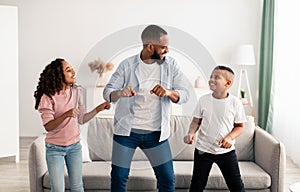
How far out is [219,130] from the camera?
2834 mm

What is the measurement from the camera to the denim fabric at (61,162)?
2875 millimetres

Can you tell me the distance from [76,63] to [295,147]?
2.83 metres

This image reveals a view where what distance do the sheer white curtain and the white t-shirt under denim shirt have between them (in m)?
3.16

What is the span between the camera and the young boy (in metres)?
2.81

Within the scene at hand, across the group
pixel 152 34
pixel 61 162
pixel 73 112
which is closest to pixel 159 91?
pixel 152 34

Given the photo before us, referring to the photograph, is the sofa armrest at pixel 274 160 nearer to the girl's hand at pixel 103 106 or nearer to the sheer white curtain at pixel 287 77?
the girl's hand at pixel 103 106

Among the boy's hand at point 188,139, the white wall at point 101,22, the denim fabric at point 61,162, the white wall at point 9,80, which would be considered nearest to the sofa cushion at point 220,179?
the denim fabric at point 61,162

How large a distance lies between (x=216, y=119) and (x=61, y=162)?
895mm

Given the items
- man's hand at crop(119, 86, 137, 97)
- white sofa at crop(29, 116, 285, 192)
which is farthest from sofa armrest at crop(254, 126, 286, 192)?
man's hand at crop(119, 86, 137, 97)

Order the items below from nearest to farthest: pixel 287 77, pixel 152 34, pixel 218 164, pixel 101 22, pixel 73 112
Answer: pixel 152 34
pixel 73 112
pixel 218 164
pixel 287 77
pixel 101 22

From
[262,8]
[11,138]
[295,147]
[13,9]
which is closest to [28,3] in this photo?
[13,9]

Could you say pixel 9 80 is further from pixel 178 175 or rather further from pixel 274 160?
pixel 274 160

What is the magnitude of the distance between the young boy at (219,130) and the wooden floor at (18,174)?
1.32 meters

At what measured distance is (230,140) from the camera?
289 cm
